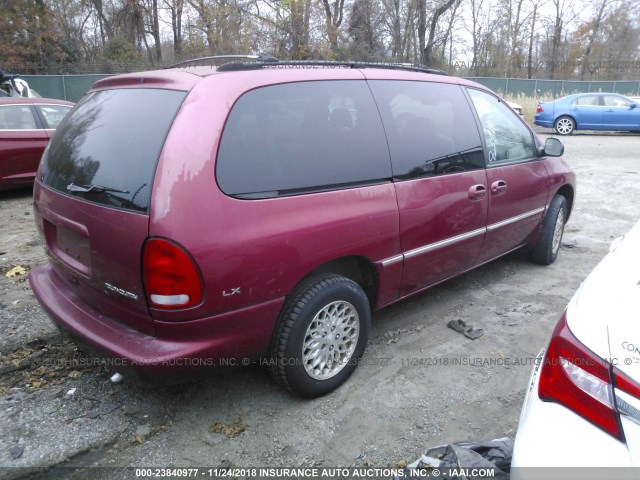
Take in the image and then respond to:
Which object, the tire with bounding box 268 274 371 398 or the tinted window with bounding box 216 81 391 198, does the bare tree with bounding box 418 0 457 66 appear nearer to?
the tinted window with bounding box 216 81 391 198

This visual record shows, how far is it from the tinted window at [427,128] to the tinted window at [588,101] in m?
15.6

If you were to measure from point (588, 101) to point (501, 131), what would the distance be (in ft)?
50.3

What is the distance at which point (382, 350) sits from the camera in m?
3.33

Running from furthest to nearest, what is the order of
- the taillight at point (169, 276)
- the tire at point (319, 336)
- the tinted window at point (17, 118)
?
the tinted window at point (17, 118) → the tire at point (319, 336) → the taillight at point (169, 276)

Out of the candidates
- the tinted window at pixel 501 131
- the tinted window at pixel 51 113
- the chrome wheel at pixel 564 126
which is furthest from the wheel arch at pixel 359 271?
the chrome wheel at pixel 564 126

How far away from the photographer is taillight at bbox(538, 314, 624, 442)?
1384 millimetres

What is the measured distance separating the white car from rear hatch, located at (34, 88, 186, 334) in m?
1.64

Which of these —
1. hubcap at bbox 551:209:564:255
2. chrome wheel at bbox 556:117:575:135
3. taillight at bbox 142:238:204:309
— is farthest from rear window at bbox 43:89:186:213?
chrome wheel at bbox 556:117:575:135

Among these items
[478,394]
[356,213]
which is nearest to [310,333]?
[356,213]

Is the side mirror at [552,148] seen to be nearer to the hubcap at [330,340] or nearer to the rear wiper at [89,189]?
the hubcap at [330,340]

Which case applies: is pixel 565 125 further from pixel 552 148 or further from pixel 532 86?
Answer: pixel 552 148

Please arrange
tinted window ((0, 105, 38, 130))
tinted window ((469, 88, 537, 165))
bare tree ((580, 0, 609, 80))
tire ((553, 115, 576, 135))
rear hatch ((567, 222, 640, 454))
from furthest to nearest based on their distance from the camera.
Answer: bare tree ((580, 0, 609, 80)) → tire ((553, 115, 576, 135)) → tinted window ((0, 105, 38, 130)) → tinted window ((469, 88, 537, 165)) → rear hatch ((567, 222, 640, 454))

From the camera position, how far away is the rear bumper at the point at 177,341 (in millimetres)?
2221

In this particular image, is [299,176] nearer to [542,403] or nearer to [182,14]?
[542,403]
